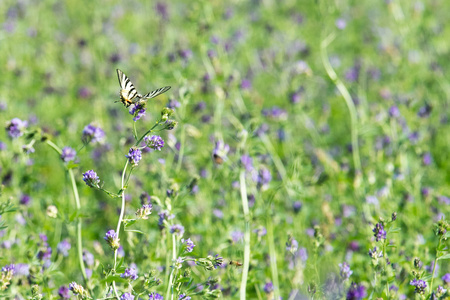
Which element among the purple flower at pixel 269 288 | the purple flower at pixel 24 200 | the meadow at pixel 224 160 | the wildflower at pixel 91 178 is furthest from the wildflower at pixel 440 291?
the purple flower at pixel 24 200

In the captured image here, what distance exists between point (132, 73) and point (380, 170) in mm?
2918

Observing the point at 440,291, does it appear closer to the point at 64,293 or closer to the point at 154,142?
the point at 154,142

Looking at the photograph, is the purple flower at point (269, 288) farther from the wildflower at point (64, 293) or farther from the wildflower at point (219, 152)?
A: the wildflower at point (64, 293)

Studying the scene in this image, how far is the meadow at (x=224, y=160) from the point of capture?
225 cm

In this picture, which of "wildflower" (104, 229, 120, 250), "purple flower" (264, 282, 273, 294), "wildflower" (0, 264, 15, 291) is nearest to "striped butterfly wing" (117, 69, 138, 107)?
"wildflower" (104, 229, 120, 250)

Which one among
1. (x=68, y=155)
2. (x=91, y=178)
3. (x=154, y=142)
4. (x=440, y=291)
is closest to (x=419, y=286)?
(x=440, y=291)

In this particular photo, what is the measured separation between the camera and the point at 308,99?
4742 mm

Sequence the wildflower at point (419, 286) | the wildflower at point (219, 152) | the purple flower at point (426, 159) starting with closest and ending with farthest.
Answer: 1. the wildflower at point (419, 286)
2. the wildflower at point (219, 152)
3. the purple flower at point (426, 159)

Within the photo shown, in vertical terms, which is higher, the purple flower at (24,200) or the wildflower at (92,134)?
the purple flower at (24,200)

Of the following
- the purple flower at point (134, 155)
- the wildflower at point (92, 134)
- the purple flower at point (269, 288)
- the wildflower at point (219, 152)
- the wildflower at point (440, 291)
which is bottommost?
the wildflower at point (440, 291)

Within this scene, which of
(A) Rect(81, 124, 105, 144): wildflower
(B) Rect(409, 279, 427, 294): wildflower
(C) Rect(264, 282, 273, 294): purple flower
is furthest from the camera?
(C) Rect(264, 282, 273, 294): purple flower

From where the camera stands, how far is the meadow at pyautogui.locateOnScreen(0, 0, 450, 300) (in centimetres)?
225

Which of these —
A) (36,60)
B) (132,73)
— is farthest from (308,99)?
(36,60)

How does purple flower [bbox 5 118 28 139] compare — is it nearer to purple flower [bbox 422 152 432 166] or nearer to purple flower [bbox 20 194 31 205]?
purple flower [bbox 20 194 31 205]
